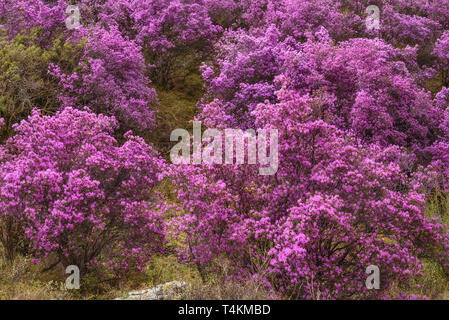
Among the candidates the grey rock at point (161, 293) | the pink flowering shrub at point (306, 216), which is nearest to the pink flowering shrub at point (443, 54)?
the pink flowering shrub at point (306, 216)

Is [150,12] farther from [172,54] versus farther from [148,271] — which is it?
[148,271]

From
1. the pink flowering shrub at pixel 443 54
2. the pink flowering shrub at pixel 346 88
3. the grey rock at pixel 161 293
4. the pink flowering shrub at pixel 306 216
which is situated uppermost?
the pink flowering shrub at pixel 443 54

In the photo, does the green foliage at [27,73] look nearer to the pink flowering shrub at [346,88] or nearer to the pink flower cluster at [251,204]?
the pink flower cluster at [251,204]

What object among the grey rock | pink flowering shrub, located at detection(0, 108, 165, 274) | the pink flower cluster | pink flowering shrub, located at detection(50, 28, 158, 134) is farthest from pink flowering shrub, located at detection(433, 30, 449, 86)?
the grey rock

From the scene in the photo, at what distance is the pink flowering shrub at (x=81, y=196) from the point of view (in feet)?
20.4

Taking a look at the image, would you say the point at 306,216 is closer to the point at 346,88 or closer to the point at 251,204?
the point at 251,204

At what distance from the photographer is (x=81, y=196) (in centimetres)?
624

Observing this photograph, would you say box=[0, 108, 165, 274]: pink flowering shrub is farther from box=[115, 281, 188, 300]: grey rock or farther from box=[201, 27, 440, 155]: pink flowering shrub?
box=[201, 27, 440, 155]: pink flowering shrub

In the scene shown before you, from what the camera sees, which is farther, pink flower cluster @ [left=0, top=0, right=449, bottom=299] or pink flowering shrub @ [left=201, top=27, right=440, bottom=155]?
pink flowering shrub @ [left=201, top=27, right=440, bottom=155]

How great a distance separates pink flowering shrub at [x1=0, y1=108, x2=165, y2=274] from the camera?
6.21 m

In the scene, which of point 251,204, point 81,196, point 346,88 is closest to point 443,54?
point 346,88

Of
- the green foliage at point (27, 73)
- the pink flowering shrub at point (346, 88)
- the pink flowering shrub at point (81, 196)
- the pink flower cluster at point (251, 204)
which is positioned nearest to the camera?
the pink flower cluster at point (251, 204)

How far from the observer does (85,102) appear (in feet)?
38.5
